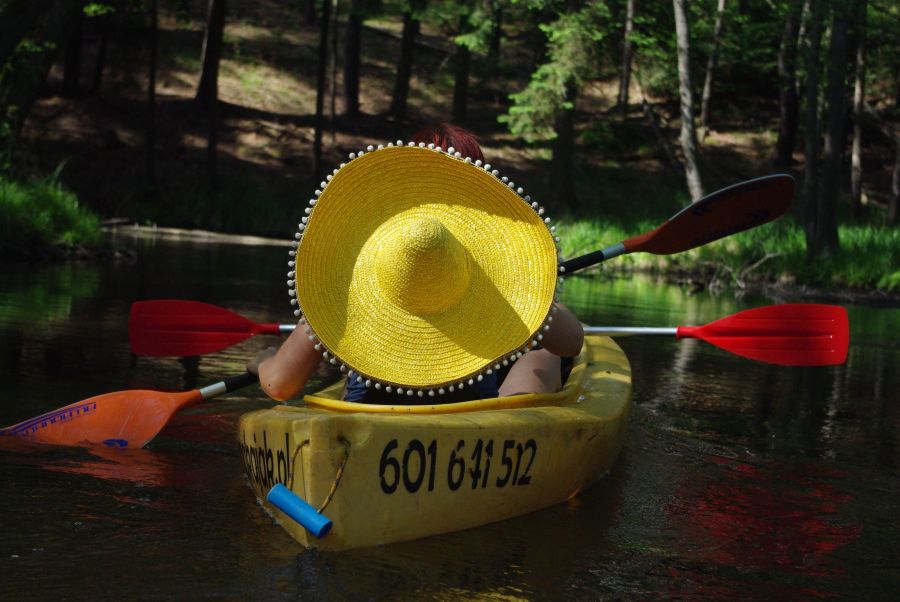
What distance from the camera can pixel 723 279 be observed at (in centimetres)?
1739

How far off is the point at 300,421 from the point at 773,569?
64.7 inches

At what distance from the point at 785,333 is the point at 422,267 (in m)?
3.05

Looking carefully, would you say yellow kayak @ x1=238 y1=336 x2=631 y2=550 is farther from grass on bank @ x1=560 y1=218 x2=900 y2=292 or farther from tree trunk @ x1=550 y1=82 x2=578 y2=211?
tree trunk @ x1=550 y1=82 x2=578 y2=211

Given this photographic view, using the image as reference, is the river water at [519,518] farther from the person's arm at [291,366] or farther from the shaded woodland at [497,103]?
the shaded woodland at [497,103]

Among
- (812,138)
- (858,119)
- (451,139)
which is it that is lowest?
(451,139)

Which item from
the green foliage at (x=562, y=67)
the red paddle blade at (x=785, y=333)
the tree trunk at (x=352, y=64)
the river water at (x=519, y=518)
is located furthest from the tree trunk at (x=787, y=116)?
the red paddle blade at (x=785, y=333)

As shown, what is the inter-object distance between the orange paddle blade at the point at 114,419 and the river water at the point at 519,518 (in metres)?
0.11

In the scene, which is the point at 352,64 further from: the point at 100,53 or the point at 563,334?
the point at 563,334

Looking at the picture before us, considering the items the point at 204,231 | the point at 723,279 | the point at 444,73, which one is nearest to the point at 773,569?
the point at 723,279

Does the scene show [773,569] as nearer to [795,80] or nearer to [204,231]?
[204,231]

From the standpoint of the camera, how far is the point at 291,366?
4172mm

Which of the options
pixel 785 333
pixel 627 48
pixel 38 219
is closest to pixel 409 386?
pixel 785 333

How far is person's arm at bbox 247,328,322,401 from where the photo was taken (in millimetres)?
4160

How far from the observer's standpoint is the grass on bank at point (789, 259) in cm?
1636
